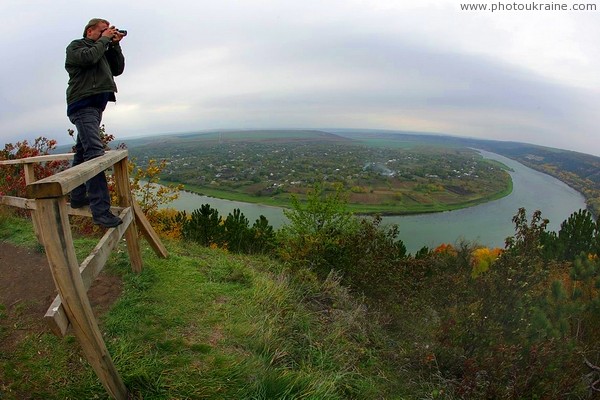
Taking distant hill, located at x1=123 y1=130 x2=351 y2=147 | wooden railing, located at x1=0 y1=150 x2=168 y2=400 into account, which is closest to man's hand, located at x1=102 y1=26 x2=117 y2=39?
wooden railing, located at x1=0 y1=150 x2=168 y2=400

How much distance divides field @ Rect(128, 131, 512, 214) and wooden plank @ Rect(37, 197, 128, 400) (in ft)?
99.4

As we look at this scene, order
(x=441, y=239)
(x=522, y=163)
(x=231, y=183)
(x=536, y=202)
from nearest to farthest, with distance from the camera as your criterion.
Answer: (x=441, y=239) → (x=231, y=183) → (x=536, y=202) → (x=522, y=163)

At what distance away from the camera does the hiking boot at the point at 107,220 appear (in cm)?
304

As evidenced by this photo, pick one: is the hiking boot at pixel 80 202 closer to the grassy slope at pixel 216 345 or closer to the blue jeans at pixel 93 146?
the blue jeans at pixel 93 146

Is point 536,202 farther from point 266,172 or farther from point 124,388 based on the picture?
point 124,388

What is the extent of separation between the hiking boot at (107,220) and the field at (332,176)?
29330mm

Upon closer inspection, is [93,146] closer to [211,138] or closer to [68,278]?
[68,278]

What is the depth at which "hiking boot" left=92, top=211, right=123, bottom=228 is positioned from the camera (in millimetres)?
3045

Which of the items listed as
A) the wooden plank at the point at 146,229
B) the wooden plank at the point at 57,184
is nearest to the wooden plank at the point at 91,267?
the wooden plank at the point at 146,229

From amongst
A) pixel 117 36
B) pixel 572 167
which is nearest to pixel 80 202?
pixel 117 36

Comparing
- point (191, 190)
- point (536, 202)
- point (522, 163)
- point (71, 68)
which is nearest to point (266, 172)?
point (191, 190)

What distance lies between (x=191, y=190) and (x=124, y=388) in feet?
126

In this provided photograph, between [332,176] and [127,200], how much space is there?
161ft

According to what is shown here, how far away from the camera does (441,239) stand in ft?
127
